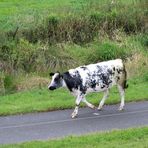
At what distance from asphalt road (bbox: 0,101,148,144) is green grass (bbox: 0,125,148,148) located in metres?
0.79

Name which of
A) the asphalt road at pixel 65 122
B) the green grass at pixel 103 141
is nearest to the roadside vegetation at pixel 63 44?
the asphalt road at pixel 65 122

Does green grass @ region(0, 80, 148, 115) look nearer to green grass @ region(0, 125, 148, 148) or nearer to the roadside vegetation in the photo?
the roadside vegetation

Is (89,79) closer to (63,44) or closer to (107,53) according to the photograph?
(107,53)

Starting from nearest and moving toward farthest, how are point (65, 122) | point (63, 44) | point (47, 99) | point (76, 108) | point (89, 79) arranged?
point (65, 122) → point (76, 108) → point (89, 79) → point (47, 99) → point (63, 44)

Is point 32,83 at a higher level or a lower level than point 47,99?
lower

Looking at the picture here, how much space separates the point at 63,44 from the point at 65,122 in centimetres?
985

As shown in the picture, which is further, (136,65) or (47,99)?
(136,65)

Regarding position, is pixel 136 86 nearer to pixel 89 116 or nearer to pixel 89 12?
pixel 89 116

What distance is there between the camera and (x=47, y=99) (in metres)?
18.5

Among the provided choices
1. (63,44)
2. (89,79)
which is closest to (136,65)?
(63,44)

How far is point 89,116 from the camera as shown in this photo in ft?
53.3

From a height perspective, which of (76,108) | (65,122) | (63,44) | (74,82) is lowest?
(63,44)

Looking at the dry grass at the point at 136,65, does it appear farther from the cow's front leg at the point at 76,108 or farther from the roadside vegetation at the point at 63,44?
the cow's front leg at the point at 76,108

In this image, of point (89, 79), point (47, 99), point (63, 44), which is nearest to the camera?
point (89, 79)
